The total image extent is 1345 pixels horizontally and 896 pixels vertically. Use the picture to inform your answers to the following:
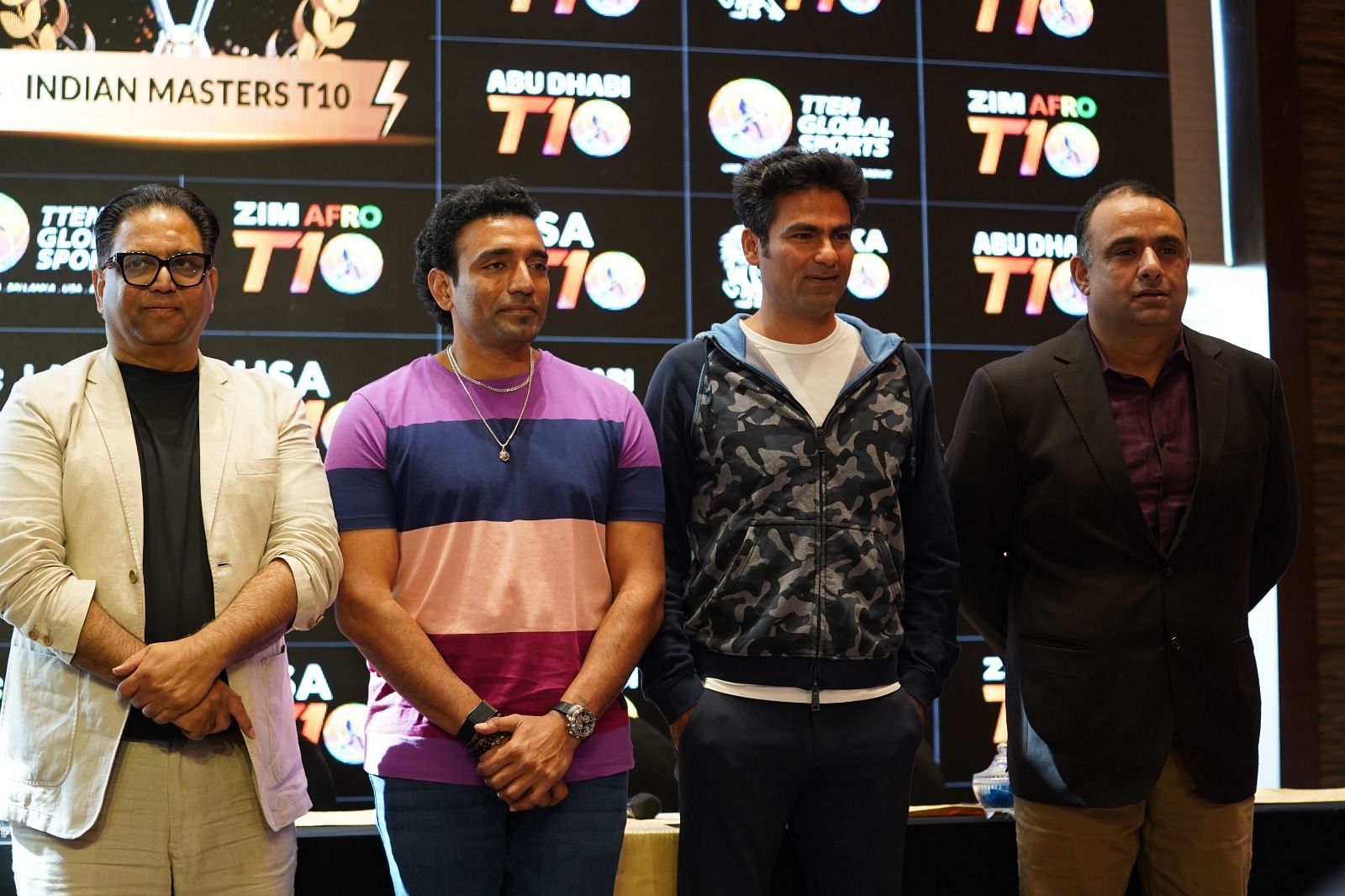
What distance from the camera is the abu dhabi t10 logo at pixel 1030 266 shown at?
455cm

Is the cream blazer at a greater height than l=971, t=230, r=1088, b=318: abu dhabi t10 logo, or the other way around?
l=971, t=230, r=1088, b=318: abu dhabi t10 logo

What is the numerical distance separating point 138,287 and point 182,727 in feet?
2.29

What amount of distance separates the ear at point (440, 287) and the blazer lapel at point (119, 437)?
1.80ft

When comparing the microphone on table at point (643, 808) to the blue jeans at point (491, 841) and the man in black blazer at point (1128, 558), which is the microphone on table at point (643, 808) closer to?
the blue jeans at point (491, 841)

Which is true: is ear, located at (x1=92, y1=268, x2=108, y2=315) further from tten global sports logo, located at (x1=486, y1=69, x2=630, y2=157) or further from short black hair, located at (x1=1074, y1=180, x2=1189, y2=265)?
tten global sports logo, located at (x1=486, y1=69, x2=630, y2=157)

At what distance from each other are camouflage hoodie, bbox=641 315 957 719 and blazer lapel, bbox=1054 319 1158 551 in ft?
0.87

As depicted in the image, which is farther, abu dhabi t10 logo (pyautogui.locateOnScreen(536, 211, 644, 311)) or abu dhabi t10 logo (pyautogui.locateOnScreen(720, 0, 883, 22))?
abu dhabi t10 logo (pyautogui.locateOnScreen(720, 0, 883, 22))

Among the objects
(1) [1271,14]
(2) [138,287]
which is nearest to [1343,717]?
(1) [1271,14]

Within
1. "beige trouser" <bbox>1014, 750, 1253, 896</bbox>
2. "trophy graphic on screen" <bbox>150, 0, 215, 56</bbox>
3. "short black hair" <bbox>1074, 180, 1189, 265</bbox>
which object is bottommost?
"beige trouser" <bbox>1014, 750, 1253, 896</bbox>

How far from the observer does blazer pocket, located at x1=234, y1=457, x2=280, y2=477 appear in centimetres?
213

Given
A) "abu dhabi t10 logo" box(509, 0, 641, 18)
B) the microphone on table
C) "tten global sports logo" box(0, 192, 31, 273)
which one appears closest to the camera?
the microphone on table

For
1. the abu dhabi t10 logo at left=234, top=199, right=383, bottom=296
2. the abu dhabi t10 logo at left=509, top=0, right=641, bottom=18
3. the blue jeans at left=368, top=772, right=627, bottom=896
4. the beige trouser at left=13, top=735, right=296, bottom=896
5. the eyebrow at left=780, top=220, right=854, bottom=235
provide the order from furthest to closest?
the abu dhabi t10 logo at left=509, top=0, right=641, bottom=18 < the abu dhabi t10 logo at left=234, top=199, right=383, bottom=296 < the eyebrow at left=780, top=220, right=854, bottom=235 < the blue jeans at left=368, top=772, right=627, bottom=896 < the beige trouser at left=13, top=735, right=296, bottom=896

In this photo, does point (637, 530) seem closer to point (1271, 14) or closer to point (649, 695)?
point (649, 695)

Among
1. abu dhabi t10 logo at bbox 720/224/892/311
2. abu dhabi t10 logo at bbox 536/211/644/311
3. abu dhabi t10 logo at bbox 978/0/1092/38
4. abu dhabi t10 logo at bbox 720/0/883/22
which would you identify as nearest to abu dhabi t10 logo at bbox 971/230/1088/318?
abu dhabi t10 logo at bbox 720/224/892/311
